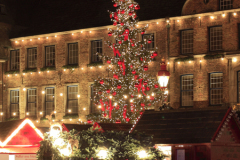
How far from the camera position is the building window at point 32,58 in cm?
3077

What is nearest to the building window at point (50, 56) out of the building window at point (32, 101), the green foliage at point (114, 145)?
the building window at point (32, 101)

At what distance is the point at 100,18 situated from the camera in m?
28.6

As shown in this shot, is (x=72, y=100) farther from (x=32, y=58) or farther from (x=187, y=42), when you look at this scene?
(x=187, y=42)

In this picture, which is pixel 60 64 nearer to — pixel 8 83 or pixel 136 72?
pixel 8 83

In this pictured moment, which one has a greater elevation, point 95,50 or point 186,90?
point 95,50

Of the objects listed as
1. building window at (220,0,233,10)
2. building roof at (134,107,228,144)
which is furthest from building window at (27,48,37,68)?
building roof at (134,107,228,144)

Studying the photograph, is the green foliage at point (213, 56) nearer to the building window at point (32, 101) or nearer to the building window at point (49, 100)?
the building window at point (49, 100)

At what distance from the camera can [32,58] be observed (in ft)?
101

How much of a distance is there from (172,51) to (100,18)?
17.3 feet

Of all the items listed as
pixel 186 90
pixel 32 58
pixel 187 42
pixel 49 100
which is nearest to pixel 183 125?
pixel 186 90

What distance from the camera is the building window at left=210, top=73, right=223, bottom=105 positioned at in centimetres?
2423

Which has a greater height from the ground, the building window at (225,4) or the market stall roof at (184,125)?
the building window at (225,4)

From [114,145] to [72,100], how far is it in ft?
62.6

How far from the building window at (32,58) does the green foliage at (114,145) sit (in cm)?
2055
